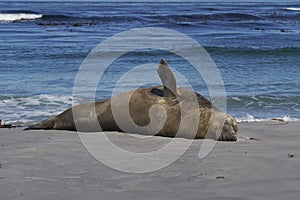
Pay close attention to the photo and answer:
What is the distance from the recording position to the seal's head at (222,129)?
20.1 ft

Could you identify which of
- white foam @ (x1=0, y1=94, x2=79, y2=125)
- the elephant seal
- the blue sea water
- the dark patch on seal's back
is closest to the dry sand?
the elephant seal

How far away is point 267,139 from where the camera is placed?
245 inches

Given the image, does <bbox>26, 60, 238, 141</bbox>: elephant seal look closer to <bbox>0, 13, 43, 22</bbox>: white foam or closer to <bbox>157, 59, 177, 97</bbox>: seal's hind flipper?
<bbox>157, 59, 177, 97</bbox>: seal's hind flipper

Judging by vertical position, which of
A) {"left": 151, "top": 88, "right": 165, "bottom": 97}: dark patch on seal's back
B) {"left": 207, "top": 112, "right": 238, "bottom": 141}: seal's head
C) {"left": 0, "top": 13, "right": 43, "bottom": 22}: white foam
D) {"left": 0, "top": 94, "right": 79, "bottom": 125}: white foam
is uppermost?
{"left": 151, "top": 88, "right": 165, "bottom": 97}: dark patch on seal's back

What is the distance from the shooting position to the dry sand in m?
3.84

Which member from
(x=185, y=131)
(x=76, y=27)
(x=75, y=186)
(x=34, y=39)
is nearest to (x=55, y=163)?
Answer: (x=75, y=186)

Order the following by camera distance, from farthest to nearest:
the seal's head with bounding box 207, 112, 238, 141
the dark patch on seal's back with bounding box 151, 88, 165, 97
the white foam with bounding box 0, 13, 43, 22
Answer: the white foam with bounding box 0, 13, 43, 22, the dark patch on seal's back with bounding box 151, 88, 165, 97, the seal's head with bounding box 207, 112, 238, 141

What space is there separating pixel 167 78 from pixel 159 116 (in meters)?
0.47

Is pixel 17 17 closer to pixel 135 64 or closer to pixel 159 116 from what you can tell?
pixel 135 64

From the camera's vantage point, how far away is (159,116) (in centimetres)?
636

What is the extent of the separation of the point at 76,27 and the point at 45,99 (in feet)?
72.9

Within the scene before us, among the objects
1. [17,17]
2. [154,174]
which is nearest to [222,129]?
[154,174]

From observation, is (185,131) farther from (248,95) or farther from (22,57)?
(22,57)

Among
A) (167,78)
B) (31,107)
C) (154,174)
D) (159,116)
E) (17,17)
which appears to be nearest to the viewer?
(154,174)
